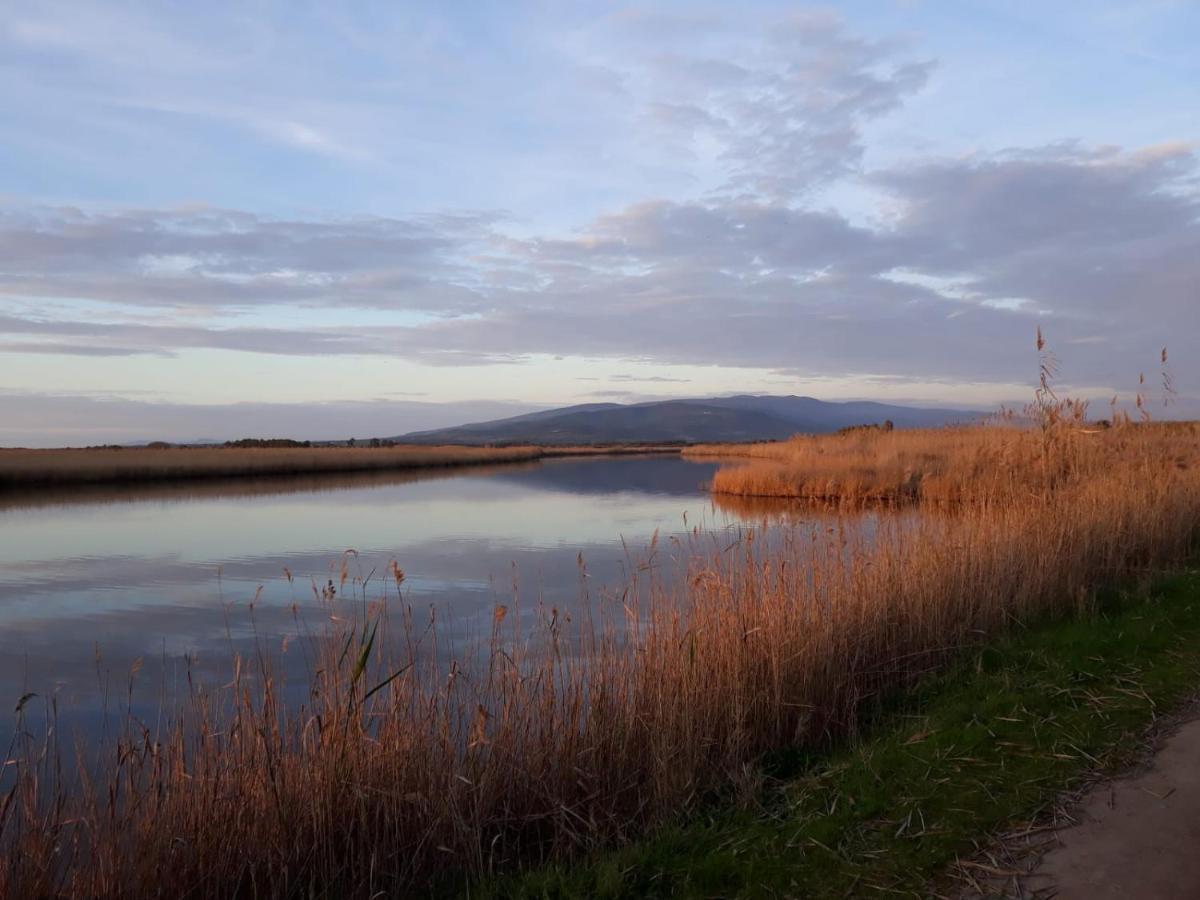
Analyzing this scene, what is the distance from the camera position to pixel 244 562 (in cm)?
1212

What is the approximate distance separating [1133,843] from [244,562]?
11.5 metres

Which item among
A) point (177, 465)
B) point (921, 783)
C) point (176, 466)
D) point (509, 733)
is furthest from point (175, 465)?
point (921, 783)

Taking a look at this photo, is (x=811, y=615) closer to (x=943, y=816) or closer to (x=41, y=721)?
(x=943, y=816)

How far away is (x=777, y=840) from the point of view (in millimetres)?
3473

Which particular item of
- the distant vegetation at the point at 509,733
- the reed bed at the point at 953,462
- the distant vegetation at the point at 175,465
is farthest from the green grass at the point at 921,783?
the distant vegetation at the point at 175,465

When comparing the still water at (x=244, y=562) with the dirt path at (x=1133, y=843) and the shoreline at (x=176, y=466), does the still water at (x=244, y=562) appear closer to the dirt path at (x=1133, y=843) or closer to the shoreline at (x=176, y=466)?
the dirt path at (x=1133, y=843)

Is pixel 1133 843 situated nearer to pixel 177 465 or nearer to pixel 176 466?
pixel 176 466

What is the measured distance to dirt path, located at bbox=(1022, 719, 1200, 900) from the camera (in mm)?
2793

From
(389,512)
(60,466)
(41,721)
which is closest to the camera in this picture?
(41,721)

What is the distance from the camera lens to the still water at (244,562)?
23.6ft

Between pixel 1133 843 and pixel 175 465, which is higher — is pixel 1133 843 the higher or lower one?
the lower one

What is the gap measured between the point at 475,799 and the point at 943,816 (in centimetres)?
200

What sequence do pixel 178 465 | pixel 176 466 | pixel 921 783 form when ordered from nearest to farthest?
pixel 921 783 → pixel 176 466 → pixel 178 465

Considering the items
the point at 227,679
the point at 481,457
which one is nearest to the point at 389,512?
the point at 227,679
